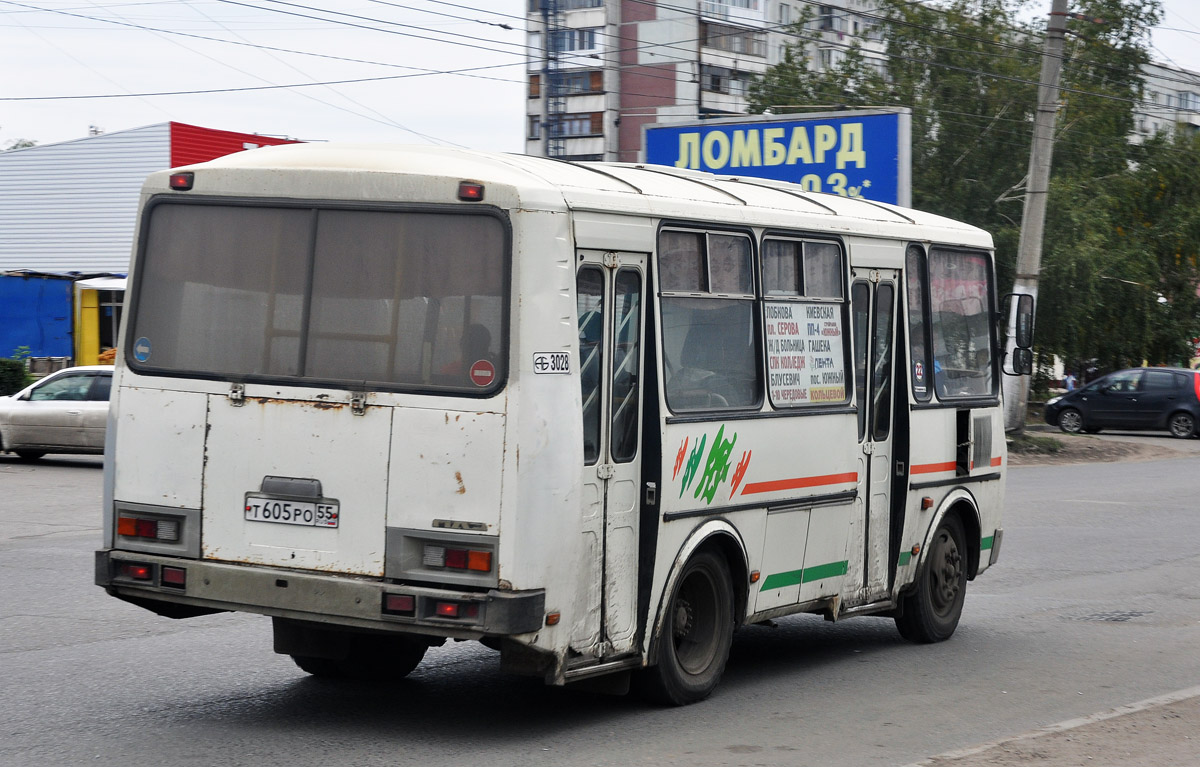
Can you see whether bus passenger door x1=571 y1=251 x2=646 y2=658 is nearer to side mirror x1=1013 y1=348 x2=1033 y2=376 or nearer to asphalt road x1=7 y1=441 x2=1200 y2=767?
asphalt road x1=7 y1=441 x2=1200 y2=767

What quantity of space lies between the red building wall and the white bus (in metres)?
32.1

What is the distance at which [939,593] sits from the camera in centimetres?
1007

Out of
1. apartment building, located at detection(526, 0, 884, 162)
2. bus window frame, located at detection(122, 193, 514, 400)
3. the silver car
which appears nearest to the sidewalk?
bus window frame, located at detection(122, 193, 514, 400)

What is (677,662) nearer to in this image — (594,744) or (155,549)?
(594,744)

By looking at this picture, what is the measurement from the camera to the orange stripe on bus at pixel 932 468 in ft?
31.1

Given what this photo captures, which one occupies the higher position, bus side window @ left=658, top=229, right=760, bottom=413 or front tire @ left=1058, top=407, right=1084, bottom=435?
bus side window @ left=658, top=229, right=760, bottom=413

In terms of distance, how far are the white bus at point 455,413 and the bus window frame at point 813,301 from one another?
37mm

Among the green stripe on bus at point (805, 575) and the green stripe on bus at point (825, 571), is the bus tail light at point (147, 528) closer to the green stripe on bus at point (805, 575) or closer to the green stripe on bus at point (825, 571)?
the green stripe on bus at point (805, 575)

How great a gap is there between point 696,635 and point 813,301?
6.69 ft

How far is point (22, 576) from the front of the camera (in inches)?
444

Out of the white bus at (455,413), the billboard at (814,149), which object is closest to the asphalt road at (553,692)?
the white bus at (455,413)

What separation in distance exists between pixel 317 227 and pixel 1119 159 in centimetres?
4485

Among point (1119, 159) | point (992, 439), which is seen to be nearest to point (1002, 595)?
point (992, 439)

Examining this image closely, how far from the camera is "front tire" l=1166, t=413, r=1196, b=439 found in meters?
36.4
